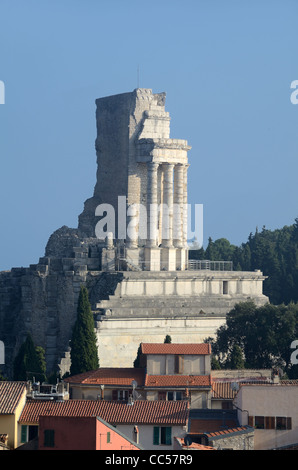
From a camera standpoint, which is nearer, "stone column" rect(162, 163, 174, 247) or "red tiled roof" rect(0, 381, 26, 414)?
"red tiled roof" rect(0, 381, 26, 414)

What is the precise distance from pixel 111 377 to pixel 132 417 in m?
10.00

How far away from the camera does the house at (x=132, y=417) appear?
211 feet

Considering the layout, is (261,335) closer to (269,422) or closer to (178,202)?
(178,202)

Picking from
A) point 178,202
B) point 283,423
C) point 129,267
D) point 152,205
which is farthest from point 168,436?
point 178,202

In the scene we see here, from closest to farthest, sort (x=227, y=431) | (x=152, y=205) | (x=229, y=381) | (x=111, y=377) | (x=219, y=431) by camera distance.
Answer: (x=227, y=431), (x=219, y=431), (x=111, y=377), (x=229, y=381), (x=152, y=205)

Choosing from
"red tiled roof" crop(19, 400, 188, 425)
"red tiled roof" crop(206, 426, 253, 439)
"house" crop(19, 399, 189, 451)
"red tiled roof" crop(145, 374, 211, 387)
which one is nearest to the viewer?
"red tiled roof" crop(206, 426, 253, 439)

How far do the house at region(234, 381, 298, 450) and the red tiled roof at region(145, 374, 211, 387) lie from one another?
24.9 feet

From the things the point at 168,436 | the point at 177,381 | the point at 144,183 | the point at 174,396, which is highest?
the point at 144,183

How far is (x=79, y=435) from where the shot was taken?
57125 millimetres

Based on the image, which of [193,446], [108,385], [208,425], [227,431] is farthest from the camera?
[108,385]

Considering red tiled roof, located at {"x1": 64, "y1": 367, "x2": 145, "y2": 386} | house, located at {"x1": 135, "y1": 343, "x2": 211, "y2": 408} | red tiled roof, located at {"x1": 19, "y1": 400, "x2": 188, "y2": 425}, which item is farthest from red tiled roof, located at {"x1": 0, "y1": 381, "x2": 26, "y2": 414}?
red tiled roof, located at {"x1": 64, "y1": 367, "x2": 145, "y2": 386}

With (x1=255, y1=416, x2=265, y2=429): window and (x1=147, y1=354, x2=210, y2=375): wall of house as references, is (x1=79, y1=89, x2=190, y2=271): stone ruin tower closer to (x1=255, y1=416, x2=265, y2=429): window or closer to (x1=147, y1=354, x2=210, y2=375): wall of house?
(x1=147, y1=354, x2=210, y2=375): wall of house

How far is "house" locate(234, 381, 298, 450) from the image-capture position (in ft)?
214

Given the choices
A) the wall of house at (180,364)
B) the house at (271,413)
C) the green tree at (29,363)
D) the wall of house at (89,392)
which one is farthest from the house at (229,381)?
the green tree at (29,363)
